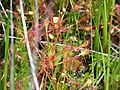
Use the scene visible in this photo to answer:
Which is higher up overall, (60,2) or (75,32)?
(60,2)

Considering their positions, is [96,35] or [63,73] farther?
→ [96,35]

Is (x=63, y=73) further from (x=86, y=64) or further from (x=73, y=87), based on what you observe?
(x=86, y=64)

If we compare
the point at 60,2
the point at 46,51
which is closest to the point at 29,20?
the point at 60,2

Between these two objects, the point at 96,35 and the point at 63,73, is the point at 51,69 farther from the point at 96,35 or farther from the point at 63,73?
the point at 96,35

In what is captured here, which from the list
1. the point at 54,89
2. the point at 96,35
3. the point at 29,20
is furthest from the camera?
the point at 29,20

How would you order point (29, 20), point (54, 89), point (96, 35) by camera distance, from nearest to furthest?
point (54, 89), point (96, 35), point (29, 20)

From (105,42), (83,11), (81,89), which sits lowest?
(81,89)
